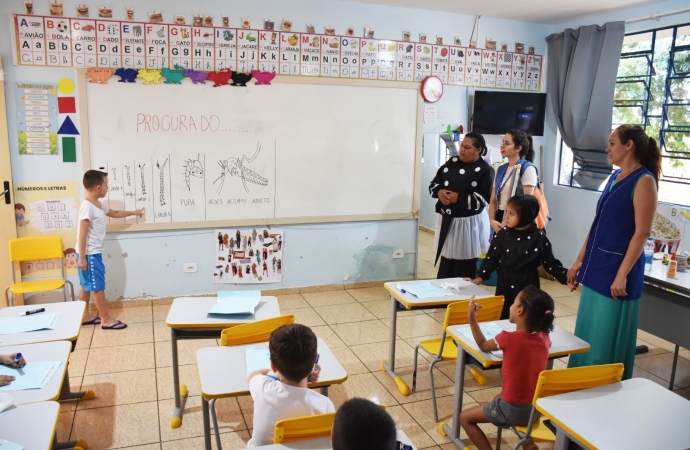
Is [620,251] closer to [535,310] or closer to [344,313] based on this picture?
[535,310]

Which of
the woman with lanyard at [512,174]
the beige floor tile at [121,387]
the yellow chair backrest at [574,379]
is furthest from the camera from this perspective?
the woman with lanyard at [512,174]

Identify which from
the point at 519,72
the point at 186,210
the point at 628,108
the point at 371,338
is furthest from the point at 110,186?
the point at 628,108

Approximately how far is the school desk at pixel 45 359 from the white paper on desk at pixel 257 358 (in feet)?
2.17

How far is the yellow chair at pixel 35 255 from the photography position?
3.88 metres

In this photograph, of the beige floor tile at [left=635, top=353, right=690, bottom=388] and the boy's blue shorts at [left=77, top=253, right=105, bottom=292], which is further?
the boy's blue shorts at [left=77, top=253, right=105, bottom=292]

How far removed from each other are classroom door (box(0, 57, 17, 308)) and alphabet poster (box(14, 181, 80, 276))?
0.20 feet

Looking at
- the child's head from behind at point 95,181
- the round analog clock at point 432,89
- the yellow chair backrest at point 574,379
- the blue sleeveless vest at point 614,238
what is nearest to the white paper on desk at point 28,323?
the child's head from behind at point 95,181

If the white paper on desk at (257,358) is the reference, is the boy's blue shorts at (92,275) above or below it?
below

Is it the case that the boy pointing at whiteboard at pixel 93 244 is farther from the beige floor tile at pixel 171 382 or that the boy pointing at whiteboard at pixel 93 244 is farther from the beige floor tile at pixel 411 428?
the beige floor tile at pixel 411 428

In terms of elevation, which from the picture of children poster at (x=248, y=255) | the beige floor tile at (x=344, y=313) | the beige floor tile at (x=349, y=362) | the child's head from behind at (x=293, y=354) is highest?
the child's head from behind at (x=293, y=354)

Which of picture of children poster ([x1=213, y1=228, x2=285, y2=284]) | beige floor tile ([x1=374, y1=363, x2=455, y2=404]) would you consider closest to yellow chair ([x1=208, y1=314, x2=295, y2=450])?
beige floor tile ([x1=374, y1=363, x2=455, y2=404])

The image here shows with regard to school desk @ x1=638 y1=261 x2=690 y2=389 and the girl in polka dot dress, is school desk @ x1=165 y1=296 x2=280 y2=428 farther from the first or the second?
school desk @ x1=638 y1=261 x2=690 y2=389

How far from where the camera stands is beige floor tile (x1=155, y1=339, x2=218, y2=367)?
A: 343cm

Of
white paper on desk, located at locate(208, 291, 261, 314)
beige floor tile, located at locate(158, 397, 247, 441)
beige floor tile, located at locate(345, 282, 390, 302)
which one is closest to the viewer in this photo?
white paper on desk, located at locate(208, 291, 261, 314)
